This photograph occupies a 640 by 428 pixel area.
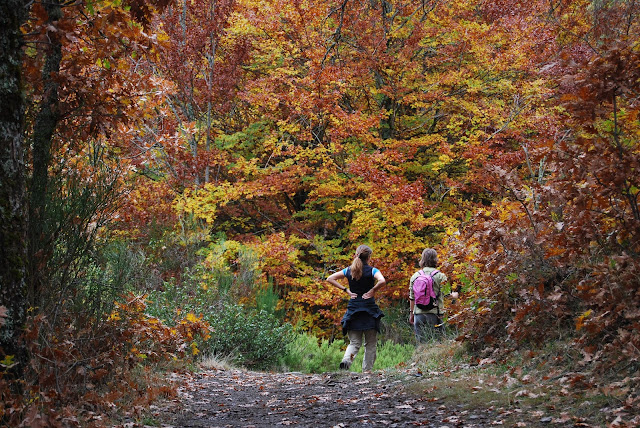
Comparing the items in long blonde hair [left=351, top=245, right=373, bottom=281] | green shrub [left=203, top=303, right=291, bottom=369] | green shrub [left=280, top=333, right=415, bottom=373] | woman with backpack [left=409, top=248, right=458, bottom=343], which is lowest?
green shrub [left=280, top=333, right=415, bottom=373]

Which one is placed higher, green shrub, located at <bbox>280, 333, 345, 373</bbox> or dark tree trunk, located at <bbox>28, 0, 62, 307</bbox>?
dark tree trunk, located at <bbox>28, 0, 62, 307</bbox>

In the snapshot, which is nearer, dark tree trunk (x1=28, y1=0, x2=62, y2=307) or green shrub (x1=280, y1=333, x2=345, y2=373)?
dark tree trunk (x1=28, y1=0, x2=62, y2=307)

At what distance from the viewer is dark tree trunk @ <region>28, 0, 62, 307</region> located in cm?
478

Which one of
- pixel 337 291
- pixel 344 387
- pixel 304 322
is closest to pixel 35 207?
pixel 344 387

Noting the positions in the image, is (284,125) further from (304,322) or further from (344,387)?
(344,387)

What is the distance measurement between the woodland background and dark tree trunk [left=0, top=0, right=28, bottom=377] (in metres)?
0.01

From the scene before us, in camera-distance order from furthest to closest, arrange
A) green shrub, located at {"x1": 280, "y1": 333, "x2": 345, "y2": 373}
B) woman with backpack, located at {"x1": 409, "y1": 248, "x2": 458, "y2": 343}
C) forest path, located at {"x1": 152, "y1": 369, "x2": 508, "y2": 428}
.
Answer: green shrub, located at {"x1": 280, "y1": 333, "x2": 345, "y2": 373}, woman with backpack, located at {"x1": 409, "y1": 248, "x2": 458, "y2": 343}, forest path, located at {"x1": 152, "y1": 369, "x2": 508, "y2": 428}

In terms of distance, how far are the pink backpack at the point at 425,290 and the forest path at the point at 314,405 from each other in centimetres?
190

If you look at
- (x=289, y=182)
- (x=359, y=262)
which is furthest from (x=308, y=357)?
(x=289, y=182)

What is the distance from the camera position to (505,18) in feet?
51.6

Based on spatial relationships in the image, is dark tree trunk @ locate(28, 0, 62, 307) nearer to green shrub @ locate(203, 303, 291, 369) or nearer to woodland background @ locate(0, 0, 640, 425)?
woodland background @ locate(0, 0, 640, 425)

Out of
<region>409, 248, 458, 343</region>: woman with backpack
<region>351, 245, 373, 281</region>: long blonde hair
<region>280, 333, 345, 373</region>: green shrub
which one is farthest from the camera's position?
<region>280, 333, 345, 373</region>: green shrub

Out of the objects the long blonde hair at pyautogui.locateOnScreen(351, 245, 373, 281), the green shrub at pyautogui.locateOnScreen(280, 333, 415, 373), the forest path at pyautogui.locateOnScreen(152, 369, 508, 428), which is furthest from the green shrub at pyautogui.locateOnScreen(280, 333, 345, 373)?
the long blonde hair at pyautogui.locateOnScreen(351, 245, 373, 281)

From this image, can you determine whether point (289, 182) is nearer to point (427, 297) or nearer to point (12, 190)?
point (427, 297)
